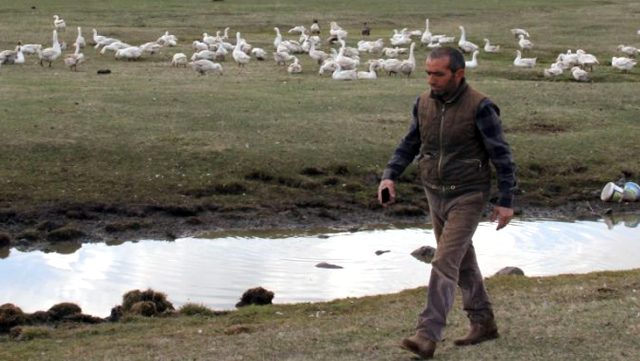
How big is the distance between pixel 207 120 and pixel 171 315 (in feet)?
38.6

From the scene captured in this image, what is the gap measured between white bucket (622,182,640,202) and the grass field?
566 millimetres

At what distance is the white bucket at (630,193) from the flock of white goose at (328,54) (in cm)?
1266

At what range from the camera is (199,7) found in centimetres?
6209

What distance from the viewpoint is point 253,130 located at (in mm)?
24016

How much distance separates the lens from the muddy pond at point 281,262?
51.2 feet

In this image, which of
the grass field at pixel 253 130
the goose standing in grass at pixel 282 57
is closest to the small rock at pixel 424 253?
the grass field at pixel 253 130

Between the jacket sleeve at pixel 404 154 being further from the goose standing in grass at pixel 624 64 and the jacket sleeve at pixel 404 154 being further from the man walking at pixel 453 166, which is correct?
the goose standing in grass at pixel 624 64

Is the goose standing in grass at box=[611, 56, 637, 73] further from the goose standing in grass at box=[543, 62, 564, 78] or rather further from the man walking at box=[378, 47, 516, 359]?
the man walking at box=[378, 47, 516, 359]

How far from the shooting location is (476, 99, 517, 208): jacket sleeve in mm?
9984

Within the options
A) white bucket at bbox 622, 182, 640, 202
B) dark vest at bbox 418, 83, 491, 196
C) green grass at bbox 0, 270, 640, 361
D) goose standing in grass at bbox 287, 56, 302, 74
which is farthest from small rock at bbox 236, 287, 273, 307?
goose standing in grass at bbox 287, 56, 302, 74

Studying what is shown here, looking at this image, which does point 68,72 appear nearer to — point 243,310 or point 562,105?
point 562,105

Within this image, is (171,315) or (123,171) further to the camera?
(123,171)

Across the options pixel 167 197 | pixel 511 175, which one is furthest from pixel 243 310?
pixel 167 197

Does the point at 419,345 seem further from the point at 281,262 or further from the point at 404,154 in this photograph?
the point at 281,262
